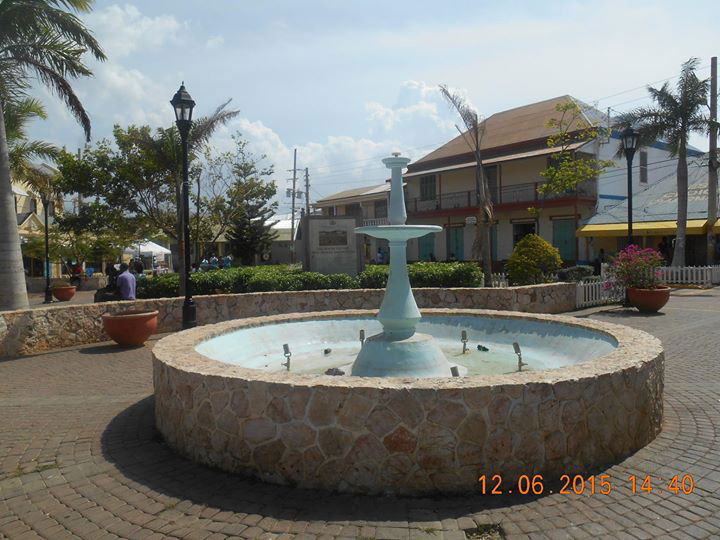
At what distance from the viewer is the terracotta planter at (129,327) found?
9.77 metres

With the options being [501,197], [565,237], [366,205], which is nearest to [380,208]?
[366,205]

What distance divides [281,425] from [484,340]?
5.06m

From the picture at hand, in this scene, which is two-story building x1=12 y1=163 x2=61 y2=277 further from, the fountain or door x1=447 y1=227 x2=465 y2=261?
the fountain

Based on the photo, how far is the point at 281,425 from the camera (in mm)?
3895

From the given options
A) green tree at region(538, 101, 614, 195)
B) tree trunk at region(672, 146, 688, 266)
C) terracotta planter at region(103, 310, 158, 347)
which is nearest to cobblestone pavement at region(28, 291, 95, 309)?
terracotta planter at region(103, 310, 158, 347)

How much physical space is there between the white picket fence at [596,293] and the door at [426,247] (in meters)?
19.1

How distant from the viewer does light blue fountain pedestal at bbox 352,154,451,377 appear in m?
5.82

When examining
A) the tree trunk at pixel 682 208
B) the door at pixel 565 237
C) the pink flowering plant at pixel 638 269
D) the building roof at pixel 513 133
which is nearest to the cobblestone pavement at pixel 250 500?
the pink flowering plant at pixel 638 269

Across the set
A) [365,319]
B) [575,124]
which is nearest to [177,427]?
[365,319]

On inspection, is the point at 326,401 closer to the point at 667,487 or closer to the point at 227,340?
the point at 667,487

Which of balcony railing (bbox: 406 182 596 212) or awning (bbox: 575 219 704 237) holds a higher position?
balcony railing (bbox: 406 182 596 212)

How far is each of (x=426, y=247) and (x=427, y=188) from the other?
4.00m

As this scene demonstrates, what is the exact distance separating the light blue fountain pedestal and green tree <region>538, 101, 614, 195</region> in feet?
62.9

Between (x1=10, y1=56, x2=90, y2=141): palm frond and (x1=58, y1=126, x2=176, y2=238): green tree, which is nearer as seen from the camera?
(x1=10, y1=56, x2=90, y2=141): palm frond
